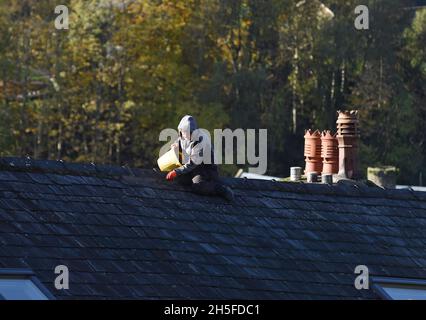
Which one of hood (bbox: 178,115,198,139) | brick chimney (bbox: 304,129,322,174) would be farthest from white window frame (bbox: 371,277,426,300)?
brick chimney (bbox: 304,129,322,174)

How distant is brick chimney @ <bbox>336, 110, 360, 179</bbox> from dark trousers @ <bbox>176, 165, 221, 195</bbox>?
24.9 ft

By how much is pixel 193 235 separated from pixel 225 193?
1402mm

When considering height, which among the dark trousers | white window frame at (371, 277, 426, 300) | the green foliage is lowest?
the green foliage

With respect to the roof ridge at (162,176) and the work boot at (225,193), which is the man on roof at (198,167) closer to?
the work boot at (225,193)

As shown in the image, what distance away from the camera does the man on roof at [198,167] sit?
72.2 ft

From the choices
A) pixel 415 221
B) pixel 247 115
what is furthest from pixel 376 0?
pixel 415 221

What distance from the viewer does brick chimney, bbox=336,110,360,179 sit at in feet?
98.1

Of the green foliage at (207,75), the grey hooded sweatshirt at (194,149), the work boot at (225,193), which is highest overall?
the grey hooded sweatshirt at (194,149)

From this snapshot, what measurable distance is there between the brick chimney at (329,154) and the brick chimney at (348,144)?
42cm

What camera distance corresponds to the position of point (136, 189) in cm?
2164

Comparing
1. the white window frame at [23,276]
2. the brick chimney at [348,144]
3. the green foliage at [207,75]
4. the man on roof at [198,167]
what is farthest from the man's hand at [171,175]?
the green foliage at [207,75]

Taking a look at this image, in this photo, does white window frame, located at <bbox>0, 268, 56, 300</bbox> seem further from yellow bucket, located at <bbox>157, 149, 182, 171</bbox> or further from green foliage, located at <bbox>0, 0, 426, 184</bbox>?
green foliage, located at <bbox>0, 0, 426, 184</bbox>

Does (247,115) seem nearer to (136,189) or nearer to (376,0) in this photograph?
(376,0)

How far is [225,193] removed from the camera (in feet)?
72.2
